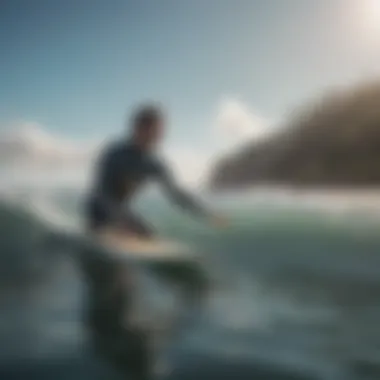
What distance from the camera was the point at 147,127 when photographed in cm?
145

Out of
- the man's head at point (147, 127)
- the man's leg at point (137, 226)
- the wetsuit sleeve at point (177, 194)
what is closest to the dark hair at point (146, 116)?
the man's head at point (147, 127)

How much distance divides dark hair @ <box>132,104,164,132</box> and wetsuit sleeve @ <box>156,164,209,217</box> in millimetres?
101

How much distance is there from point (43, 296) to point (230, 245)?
17.0 inches

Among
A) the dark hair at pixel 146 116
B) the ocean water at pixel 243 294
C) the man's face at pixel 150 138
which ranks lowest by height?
the ocean water at pixel 243 294

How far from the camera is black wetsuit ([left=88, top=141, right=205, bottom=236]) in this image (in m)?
1.42

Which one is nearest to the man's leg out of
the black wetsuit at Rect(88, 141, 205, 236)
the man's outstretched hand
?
the black wetsuit at Rect(88, 141, 205, 236)

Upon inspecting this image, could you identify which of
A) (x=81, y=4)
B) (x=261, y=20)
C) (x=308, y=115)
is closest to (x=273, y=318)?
(x=308, y=115)

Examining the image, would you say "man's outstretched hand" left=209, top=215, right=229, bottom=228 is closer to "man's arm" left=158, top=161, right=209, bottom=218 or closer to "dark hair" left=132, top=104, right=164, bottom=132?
"man's arm" left=158, top=161, right=209, bottom=218

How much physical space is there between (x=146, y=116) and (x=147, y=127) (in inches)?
1.0

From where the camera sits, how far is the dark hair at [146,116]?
4.76 ft

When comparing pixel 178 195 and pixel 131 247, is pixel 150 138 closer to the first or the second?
pixel 178 195

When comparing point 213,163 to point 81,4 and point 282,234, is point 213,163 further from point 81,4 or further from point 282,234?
point 81,4

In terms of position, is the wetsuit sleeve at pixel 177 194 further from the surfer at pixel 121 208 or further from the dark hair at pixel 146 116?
the dark hair at pixel 146 116

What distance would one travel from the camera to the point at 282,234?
144 centimetres
